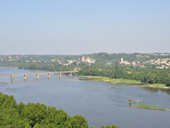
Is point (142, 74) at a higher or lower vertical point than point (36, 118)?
higher

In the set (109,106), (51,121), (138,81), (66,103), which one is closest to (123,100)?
(109,106)

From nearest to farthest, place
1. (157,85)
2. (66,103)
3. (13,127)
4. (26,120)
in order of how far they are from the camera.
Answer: (13,127) → (26,120) → (66,103) → (157,85)

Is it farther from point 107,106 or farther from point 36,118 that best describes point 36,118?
point 107,106

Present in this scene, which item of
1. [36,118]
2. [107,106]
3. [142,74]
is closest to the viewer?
[36,118]

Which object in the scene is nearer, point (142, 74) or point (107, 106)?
point (107, 106)

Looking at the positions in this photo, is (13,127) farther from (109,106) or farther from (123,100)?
(123,100)

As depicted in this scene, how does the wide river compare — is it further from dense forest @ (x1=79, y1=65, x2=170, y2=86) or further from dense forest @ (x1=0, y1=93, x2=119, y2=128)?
dense forest @ (x1=79, y1=65, x2=170, y2=86)

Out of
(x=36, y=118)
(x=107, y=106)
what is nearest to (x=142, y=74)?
(x=107, y=106)

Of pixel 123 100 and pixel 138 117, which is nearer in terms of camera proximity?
pixel 138 117

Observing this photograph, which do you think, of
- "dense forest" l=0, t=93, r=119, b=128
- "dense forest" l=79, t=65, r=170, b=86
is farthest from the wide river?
"dense forest" l=79, t=65, r=170, b=86
